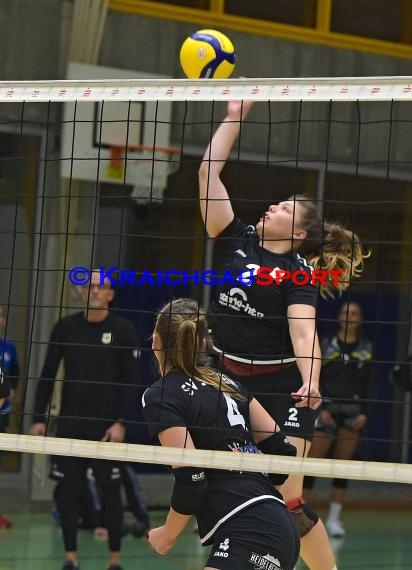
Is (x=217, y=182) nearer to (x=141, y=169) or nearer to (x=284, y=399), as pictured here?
(x=284, y=399)

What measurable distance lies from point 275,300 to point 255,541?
159 cm

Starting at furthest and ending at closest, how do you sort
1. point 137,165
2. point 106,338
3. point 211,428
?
point 137,165
point 106,338
point 211,428

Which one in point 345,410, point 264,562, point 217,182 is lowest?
point 345,410

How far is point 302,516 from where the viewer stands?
17.1 ft

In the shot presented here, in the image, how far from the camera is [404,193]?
34.4 ft

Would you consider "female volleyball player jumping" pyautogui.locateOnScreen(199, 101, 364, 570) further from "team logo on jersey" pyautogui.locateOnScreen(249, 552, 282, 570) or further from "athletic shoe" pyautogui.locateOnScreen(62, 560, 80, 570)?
"athletic shoe" pyautogui.locateOnScreen(62, 560, 80, 570)

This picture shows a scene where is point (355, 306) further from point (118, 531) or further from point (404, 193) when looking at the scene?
point (118, 531)

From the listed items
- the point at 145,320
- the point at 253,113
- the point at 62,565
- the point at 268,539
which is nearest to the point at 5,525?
the point at 62,565

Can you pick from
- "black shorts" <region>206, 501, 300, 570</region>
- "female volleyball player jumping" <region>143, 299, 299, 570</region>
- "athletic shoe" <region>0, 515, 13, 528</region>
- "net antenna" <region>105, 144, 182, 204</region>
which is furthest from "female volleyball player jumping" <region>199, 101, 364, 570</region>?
"athletic shoe" <region>0, 515, 13, 528</region>

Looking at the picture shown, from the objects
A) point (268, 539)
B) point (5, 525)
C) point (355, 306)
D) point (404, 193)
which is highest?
point (404, 193)

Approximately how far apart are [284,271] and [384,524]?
4987 millimetres

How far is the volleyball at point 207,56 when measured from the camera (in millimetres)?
5770

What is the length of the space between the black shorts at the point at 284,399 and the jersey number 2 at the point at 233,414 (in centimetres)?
86

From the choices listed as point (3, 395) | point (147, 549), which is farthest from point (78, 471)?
point (147, 549)
